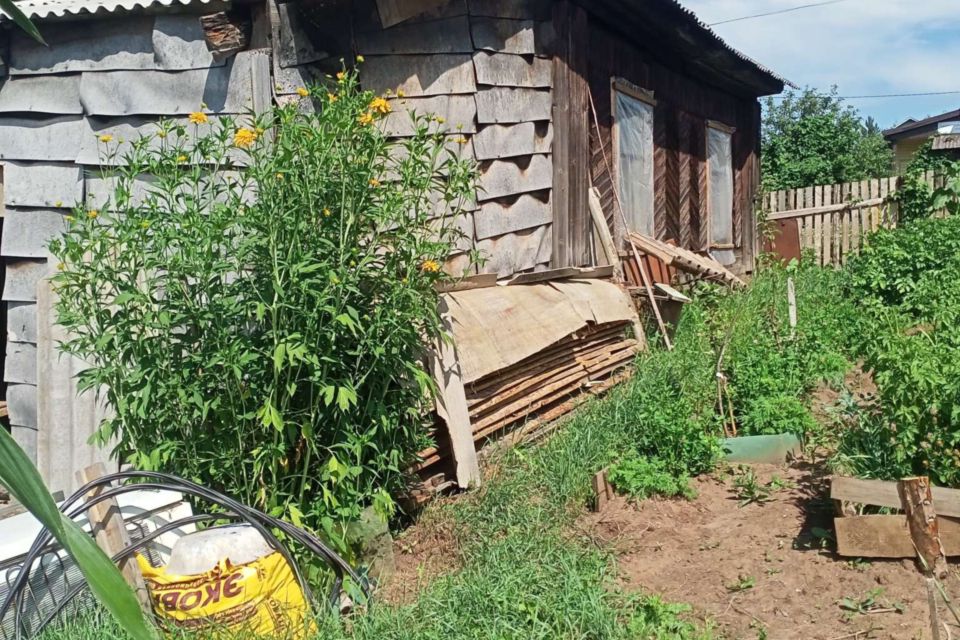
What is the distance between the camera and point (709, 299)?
8242 mm

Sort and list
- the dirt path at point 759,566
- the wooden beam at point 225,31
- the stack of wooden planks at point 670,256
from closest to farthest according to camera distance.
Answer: the dirt path at point 759,566, the wooden beam at point 225,31, the stack of wooden planks at point 670,256

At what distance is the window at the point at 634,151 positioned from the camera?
831 cm

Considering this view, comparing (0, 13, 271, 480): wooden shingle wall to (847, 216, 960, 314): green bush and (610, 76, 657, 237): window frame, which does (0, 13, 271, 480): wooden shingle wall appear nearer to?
(610, 76, 657, 237): window frame

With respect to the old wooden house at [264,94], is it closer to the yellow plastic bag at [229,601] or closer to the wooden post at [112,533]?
the wooden post at [112,533]

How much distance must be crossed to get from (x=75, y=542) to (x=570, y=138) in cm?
665

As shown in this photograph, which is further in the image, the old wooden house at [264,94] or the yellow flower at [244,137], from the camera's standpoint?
the old wooden house at [264,94]

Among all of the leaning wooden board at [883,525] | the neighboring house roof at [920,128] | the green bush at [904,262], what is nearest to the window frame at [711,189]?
the green bush at [904,262]

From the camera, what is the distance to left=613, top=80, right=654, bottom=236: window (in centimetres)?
831

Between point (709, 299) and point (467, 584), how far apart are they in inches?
209

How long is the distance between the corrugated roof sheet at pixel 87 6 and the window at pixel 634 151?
4.38 m

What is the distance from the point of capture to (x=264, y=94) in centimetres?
517

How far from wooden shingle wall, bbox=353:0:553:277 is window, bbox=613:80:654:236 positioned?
6.13 feet

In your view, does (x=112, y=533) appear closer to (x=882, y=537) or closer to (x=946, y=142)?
(x=882, y=537)

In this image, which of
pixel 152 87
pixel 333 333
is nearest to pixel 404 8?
pixel 152 87
